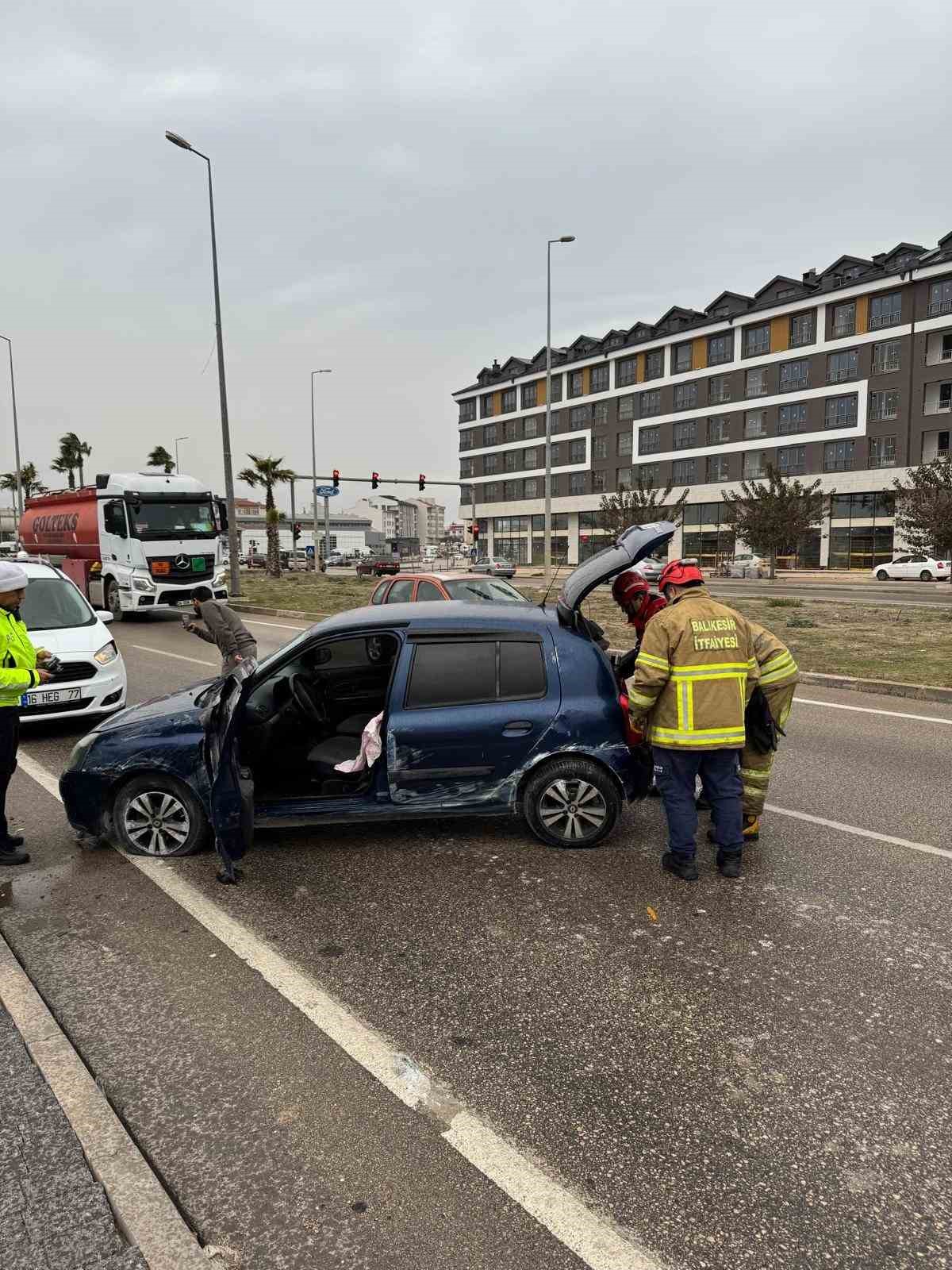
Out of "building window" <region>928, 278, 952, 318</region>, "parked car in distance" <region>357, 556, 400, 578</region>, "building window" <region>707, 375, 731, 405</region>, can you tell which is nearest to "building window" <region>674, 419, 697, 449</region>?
"building window" <region>707, 375, 731, 405</region>

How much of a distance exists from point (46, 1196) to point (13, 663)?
308cm

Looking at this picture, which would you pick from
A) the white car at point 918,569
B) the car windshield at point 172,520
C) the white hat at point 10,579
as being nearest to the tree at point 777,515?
the white car at point 918,569

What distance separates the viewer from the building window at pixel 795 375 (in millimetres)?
53438

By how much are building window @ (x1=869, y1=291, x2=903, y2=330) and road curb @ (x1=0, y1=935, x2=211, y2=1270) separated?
186ft

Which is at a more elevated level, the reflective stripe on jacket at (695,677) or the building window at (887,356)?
the building window at (887,356)

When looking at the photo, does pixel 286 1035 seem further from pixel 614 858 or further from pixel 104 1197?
pixel 614 858

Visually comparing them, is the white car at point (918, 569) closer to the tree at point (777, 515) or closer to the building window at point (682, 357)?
the tree at point (777, 515)

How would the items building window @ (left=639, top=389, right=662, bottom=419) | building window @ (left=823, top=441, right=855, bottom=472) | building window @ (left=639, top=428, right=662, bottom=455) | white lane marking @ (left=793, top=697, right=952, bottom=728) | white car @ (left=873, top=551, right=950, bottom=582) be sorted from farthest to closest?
building window @ (left=639, top=428, right=662, bottom=455) < building window @ (left=639, top=389, right=662, bottom=419) < building window @ (left=823, top=441, right=855, bottom=472) < white car @ (left=873, top=551, right=950, bottom=582) < white lane marking @ (left=793, top=697, right=952, bottom=728)

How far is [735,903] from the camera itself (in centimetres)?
411

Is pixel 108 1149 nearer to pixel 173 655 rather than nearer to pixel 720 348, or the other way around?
pixel 173 655

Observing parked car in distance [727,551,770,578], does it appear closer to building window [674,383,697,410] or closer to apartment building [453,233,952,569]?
apartment building [453,233,952,569]

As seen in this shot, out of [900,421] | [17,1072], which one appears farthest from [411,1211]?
[900,421]

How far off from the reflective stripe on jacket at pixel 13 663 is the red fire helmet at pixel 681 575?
3684 mm

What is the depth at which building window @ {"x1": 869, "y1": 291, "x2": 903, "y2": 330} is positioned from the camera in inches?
1914
